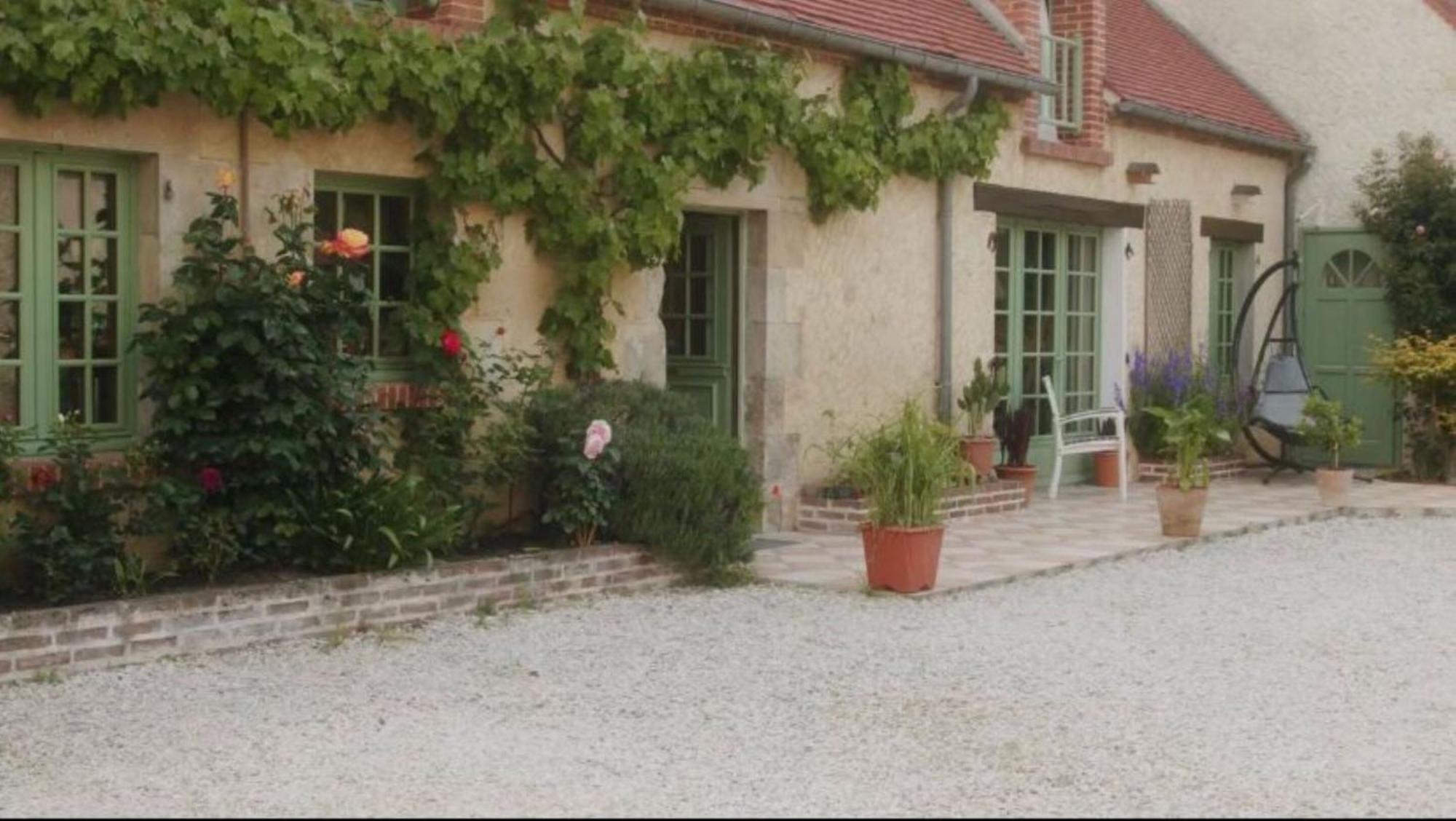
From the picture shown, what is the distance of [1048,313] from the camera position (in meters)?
14.7

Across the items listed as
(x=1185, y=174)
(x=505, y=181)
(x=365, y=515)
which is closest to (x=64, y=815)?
(x=365, y=515)

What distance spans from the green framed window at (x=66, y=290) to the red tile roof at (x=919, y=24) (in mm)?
4221

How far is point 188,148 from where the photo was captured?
8.02 metres

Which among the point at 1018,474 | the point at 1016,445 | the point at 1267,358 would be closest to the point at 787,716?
the point at 1018,474

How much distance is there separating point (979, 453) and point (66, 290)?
6.88 m

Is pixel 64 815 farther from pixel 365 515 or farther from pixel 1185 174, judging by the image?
pixel 1185 174

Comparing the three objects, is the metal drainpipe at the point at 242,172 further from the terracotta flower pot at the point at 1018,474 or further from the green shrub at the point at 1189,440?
the terracotta flower pot at the point at 1018,474

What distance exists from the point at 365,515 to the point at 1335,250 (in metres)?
12.1

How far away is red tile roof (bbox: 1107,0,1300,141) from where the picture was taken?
51.8 ft

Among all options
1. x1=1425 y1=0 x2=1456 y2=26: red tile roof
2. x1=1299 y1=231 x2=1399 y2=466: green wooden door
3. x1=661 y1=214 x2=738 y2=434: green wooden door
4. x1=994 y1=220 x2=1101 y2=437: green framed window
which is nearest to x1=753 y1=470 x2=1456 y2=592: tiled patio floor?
x1=994 y1=220 x2=1101 y2=437: green framed window

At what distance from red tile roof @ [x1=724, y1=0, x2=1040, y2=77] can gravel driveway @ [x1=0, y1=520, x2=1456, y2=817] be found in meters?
4.19

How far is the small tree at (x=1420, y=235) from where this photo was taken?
1620cm

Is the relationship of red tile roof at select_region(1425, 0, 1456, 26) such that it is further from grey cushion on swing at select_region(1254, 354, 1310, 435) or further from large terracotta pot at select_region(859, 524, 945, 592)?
large terracotta pot at select_region(859, 524, 945, 592)

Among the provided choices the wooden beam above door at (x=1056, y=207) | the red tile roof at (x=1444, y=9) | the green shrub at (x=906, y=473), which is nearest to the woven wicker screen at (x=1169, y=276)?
the wooden beam above door at (x=1056, y=207)
